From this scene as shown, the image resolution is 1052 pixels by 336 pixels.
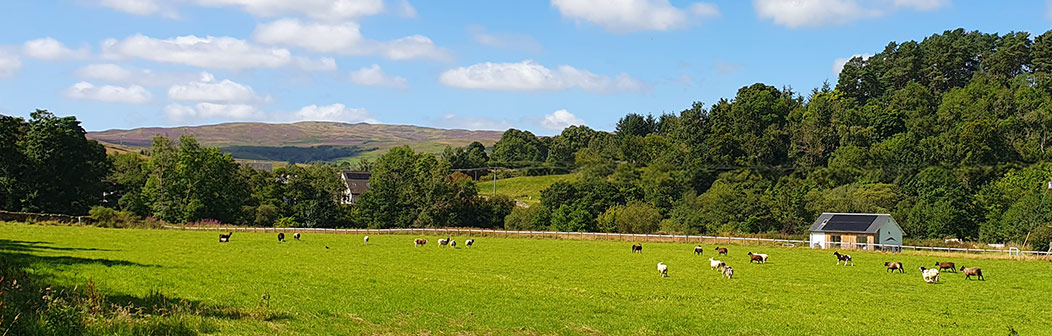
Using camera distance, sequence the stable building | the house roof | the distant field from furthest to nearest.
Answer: the distant field < the house roof < the stable building

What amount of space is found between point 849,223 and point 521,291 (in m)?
46.7

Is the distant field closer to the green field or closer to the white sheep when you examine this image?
the green field

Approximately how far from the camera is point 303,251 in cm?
4025

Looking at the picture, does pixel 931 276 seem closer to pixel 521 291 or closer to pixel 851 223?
pixel 521 291

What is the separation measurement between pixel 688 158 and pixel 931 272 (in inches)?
3033

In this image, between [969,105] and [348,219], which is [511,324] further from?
[969,105]

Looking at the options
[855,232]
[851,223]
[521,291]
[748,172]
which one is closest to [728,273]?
[521,291]

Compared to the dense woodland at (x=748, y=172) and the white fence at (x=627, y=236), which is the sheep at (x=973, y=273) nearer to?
the white fence at (x=627, y=236)

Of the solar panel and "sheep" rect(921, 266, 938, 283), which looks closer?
"sheep" rect(921, 266, 938, 283)

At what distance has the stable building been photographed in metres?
61.0

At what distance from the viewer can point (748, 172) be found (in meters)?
104

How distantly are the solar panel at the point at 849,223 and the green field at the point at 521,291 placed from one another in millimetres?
20766

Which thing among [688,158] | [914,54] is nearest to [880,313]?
[688,158]

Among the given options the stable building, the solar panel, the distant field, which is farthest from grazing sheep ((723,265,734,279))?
the distant field
